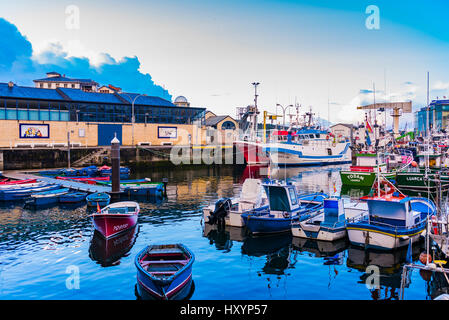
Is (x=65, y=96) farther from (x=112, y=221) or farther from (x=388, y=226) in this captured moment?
(x=388, y=226)

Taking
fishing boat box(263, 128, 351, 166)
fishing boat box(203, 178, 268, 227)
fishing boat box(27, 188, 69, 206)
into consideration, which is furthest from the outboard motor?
fishing boat box(263, 128, 351, 166)

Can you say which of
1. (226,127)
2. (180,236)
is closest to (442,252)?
(180,236)

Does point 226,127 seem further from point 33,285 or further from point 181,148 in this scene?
point 33,285

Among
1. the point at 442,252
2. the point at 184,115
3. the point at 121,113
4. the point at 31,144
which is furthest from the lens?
the point at 184,115

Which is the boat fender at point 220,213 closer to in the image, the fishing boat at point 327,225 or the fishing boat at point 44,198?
the fishing boat at point 327,225

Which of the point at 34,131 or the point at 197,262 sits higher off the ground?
the point at 34,131

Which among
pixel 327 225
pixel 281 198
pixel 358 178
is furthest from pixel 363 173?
pixel 327 225

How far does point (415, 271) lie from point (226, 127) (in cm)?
8060

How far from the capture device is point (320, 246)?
20.8 m

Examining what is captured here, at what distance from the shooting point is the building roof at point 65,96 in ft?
192

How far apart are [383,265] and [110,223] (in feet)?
50.1

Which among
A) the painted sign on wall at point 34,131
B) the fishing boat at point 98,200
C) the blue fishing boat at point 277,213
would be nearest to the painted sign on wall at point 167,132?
the painted sign on wall at point 34,131

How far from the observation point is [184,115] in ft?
244

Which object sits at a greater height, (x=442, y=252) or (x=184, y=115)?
(x=184, y=115)
